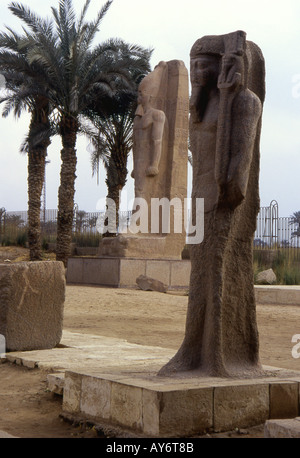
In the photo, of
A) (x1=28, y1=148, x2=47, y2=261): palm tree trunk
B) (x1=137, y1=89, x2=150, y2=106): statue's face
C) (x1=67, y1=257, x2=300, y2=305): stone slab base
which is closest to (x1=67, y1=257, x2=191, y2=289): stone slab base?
(x1=67, y1=257, x2=300, y2=305): stone slab base

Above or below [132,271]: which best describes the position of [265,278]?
below

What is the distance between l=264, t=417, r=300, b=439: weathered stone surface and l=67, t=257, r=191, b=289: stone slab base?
1248 centimetres

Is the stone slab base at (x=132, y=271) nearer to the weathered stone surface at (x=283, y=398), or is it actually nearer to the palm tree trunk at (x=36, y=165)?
the palm tree trunk at (x=36, y=165)

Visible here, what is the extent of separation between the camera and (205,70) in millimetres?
4824

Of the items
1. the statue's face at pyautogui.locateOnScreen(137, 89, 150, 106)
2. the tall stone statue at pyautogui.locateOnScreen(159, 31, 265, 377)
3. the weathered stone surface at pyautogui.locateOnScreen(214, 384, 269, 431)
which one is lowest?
the weathered stone surface at pyautogui.locateOnScreen(214, 384, 269, 431)

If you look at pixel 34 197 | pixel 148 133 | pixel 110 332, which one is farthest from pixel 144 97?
pixel 110 332

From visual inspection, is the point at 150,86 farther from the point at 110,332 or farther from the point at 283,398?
the point at 283,398

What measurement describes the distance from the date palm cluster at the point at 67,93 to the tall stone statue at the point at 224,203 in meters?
14.1

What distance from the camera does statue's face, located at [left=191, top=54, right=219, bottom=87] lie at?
481 centimetres

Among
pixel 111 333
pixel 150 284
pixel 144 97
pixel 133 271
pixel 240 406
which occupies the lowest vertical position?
pixel 111 333

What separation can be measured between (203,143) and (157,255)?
12.1 m

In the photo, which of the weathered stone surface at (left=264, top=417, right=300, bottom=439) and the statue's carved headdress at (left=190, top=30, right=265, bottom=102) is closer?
the weathered stone surface at (left=264, top=417, right=300, bottom=439)

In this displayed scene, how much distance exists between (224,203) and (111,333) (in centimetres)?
518

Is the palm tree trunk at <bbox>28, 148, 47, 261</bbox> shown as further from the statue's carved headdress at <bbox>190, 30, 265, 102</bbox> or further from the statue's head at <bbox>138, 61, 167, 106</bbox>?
the statue's carved headdress at <bbox>190, 30, 265, 102</bbox>
